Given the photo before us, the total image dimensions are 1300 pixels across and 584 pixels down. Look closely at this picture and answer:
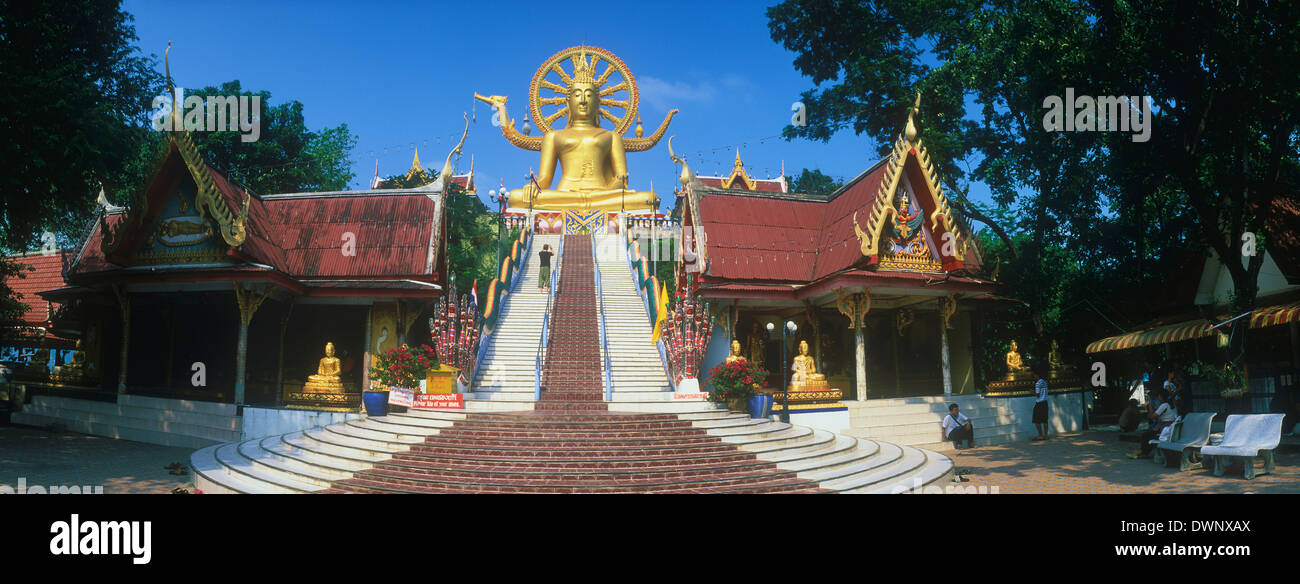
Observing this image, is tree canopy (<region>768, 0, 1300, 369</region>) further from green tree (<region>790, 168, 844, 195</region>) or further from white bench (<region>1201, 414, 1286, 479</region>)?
green tree (<region>790, 168, 844, 195</region>)

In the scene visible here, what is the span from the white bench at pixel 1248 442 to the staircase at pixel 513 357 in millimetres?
10836

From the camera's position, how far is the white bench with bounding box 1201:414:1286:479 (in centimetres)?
1015

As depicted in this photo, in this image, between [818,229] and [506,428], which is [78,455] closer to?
[506,428]

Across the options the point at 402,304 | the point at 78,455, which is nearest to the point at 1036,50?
the point at 402,304

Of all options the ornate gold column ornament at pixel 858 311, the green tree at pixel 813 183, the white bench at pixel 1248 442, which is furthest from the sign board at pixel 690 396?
the green tree at pixel 813 183

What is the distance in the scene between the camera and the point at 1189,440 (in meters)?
11.5

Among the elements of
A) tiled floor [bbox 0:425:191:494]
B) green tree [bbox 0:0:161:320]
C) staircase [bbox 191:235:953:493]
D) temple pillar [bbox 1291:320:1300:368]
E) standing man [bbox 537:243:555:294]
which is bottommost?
tiled floor [bbox 0:425:191:494]

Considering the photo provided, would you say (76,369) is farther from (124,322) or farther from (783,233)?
(783,233)

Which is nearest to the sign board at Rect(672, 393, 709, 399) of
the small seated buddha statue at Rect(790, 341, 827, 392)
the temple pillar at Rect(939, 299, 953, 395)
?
the small seated buddha statue at Rect(790, 341, 827, 392)

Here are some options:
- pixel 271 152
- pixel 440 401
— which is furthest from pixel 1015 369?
pixel 271 152

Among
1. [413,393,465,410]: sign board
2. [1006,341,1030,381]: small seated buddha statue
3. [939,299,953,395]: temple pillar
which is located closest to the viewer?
[413,393,465,410]: sign board

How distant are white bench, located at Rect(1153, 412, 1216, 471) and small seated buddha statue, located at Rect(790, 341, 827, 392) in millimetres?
6495

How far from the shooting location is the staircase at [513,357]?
45.4ft
